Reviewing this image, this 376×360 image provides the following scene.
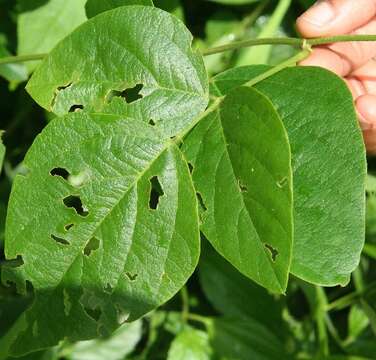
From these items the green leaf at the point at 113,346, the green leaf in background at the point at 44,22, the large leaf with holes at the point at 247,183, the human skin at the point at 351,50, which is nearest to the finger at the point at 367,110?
the human skin at the point at 351,50

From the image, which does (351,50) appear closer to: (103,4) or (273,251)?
(103,4)

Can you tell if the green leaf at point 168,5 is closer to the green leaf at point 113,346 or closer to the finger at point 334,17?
the finger at point 334,17

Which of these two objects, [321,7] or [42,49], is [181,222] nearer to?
[321,7]

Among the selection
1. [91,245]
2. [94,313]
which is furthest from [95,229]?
[94,313]

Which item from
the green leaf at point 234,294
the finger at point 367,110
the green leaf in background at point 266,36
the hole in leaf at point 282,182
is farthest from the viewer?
the green leaf at point 234,294

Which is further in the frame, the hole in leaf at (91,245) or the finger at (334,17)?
the finger at (334,17)

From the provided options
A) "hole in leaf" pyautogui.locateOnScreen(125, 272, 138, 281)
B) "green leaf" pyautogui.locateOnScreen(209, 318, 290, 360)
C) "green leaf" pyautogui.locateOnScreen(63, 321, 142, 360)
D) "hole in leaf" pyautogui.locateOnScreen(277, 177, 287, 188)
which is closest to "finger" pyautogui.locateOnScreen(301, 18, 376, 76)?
"hole in leaf" pyautogui.locateOnScreen(277, 177, 287, 188)
